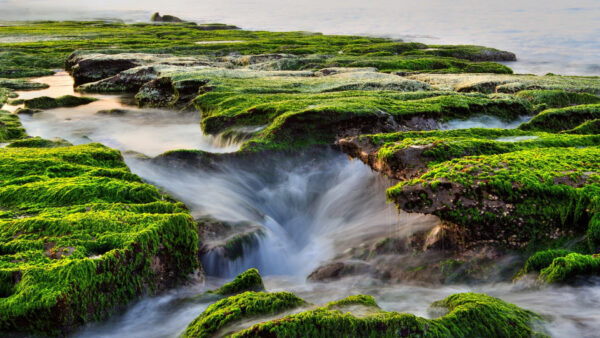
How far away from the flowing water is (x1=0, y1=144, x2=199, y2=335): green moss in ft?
0.97

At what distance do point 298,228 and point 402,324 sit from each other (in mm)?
5180

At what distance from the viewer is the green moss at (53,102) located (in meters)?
18.1

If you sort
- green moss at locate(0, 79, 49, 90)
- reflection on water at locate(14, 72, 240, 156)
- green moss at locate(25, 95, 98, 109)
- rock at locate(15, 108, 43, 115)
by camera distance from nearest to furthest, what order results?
reflection on water at locate(14, 72, 240, 156) → rock at locate(15, 108, 43, 115) → green moss at locate(25, 95, 98, 109) → green moss at locate(0, 79, 49, 90)

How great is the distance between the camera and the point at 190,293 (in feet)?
18.1

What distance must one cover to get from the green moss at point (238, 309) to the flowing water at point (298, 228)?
79cm

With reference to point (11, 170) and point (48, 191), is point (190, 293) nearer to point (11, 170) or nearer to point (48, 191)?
point (48, 191)

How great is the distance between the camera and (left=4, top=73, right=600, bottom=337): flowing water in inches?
188

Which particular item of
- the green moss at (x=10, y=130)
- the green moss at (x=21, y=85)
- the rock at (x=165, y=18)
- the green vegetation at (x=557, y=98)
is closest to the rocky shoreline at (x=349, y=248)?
the green moss at (x=10, y=130)

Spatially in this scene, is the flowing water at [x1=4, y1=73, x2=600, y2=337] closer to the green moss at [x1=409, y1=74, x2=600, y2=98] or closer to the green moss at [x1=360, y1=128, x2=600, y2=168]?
the green moss at [x1=360, y1=128, x2=600, y2=168]

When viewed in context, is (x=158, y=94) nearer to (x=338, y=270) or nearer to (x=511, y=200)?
(x=338, y=270)

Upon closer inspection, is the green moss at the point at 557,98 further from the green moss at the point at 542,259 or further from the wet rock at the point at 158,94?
the wet rock at the point at 158,94

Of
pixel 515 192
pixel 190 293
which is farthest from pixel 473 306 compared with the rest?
pixel 190 293

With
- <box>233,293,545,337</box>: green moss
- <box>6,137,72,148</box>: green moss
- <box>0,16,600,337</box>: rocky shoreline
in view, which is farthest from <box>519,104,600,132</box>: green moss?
<box>6,137,72,148</box>: green moss

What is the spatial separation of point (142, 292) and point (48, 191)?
2231 mm
